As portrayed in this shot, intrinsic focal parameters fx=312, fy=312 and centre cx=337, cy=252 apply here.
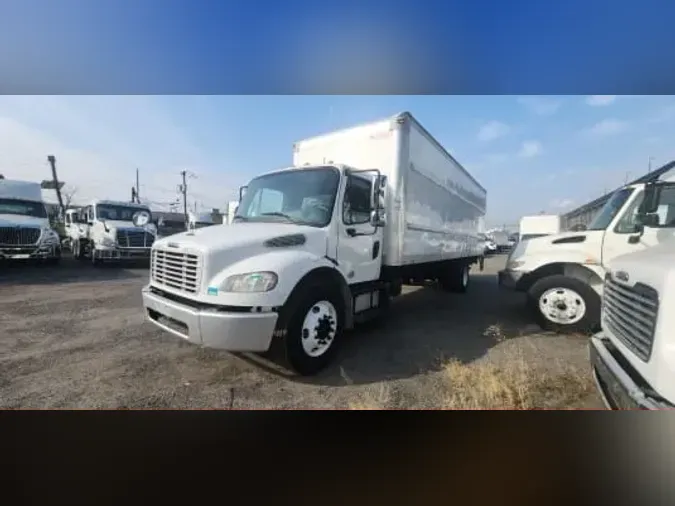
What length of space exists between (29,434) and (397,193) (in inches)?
149

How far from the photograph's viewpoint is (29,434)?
2076 millimetres

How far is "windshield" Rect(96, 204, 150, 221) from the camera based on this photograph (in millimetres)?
9166

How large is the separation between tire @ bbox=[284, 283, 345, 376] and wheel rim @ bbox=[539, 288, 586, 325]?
2.54 metres

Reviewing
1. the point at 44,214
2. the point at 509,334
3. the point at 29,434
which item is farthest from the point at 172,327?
the point at 44,214

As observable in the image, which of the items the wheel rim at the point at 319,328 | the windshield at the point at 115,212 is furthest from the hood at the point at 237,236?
the windshield at the point at 115,212

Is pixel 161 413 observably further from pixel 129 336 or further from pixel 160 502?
pixel 129 336

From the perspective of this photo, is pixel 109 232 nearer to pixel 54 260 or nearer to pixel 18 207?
pixel 54 260

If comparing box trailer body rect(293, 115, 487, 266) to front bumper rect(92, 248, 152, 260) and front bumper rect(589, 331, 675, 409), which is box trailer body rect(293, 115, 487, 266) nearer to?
front bumper rect(589, 331, 675, 409)

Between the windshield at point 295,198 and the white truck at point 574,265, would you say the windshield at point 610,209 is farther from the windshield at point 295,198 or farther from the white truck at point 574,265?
the windshield at point 295,198

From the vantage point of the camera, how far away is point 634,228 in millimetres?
2799

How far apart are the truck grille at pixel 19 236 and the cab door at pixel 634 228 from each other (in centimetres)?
949

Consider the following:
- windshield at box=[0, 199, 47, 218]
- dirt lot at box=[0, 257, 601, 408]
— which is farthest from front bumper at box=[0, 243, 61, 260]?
dirt lot at box=[0, 257, 601, 408]

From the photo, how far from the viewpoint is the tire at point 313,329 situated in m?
2.61

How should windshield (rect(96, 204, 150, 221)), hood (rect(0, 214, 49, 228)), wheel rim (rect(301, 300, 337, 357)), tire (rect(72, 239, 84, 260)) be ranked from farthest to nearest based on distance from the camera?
tire (rect(72, 239, 84, 260)) < windshield (rect(96, 204, 150, 221)) < hood (rect(0, 214, 49, 228)) < wheel rim (rect(301, 300, 337, 357))
